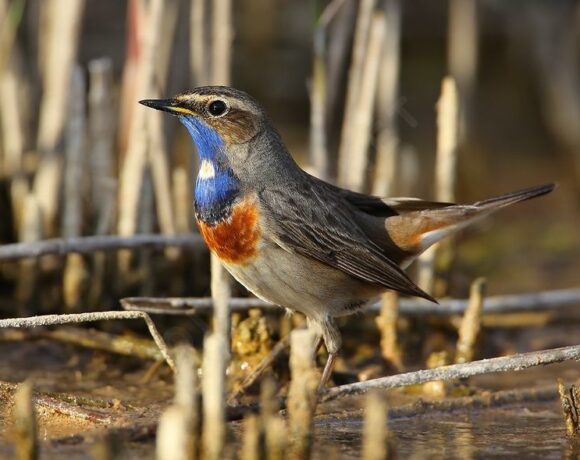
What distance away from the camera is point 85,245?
26.5 ft

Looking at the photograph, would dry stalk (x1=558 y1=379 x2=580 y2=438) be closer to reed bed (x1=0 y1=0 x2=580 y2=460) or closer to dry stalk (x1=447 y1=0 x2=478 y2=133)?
reed bed (x1=0 y1=0 x2=580 y2=460)

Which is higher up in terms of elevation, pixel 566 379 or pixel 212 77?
pixel 212 77

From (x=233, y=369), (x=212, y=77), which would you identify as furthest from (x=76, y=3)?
(x=233, y=369)

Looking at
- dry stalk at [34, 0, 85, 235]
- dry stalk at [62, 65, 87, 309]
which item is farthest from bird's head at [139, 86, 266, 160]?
dry stalk at [34, 0, 85, 235]

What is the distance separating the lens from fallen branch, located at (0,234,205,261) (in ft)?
25.7

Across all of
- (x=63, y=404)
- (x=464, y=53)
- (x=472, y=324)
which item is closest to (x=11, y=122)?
(x=63, y=404)

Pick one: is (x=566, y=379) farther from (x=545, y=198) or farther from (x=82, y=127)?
(x=545, y=198)

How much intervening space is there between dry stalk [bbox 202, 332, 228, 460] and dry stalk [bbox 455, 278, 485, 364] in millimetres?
3273

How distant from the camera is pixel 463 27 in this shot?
12.2 m

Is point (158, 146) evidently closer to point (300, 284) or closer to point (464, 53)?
point (300, 284)

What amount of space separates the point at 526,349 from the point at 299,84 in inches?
288

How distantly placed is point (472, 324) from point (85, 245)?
2.79 metres

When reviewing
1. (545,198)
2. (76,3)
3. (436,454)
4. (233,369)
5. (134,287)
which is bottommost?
(436,454)

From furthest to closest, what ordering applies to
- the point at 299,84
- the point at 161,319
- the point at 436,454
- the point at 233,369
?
the point at 299,84 → the point at 161,319 → the point at 233,369 → the point at 436,454
